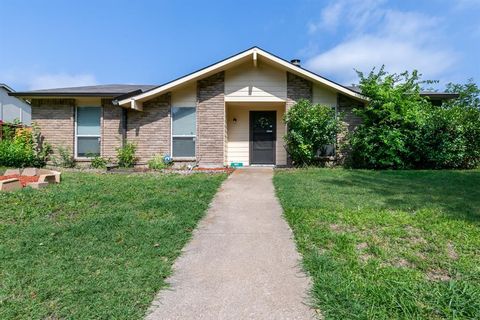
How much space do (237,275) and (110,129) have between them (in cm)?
941

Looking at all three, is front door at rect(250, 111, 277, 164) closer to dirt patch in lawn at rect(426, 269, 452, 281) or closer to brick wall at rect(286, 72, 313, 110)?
brick wall at rect(286, 72, 313, 110)

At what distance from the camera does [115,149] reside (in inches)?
420

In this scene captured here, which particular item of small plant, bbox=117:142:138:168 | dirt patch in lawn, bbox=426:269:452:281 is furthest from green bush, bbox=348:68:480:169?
small plant, bbox=117:142:138:168

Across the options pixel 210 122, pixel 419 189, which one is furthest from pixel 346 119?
pixel 419 189

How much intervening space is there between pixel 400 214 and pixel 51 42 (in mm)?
16612

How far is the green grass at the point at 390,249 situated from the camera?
7.29 feet

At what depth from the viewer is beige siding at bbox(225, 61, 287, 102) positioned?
10.8 meters

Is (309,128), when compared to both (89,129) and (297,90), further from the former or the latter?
(89,129)

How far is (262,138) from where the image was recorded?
1185cm

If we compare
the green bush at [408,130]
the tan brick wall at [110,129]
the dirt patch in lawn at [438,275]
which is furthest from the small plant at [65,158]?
the dirt patch in lawn at [438,275]

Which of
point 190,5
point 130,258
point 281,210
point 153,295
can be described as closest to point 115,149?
Result: point 190,5

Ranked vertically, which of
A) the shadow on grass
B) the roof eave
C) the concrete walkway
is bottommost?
the concrete walkway

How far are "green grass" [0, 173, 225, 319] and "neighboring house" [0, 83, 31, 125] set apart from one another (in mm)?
24777

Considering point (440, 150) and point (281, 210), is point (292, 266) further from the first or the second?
point (440, 150)
